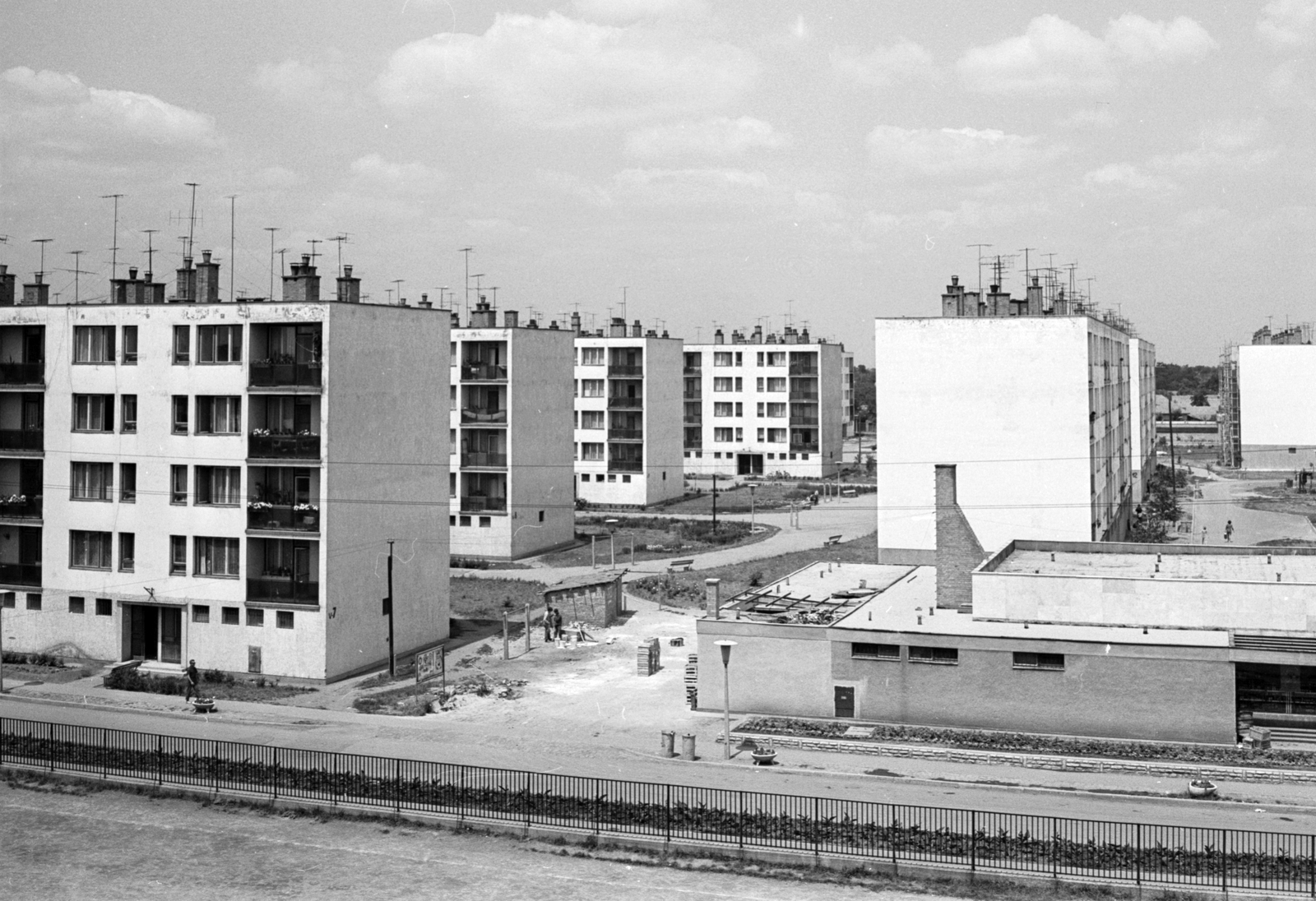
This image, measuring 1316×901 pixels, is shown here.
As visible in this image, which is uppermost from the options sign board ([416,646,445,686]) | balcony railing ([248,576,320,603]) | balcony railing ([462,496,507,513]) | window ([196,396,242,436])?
window ([196,396,242,436])

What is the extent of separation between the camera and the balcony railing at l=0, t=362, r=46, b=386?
47.6 m

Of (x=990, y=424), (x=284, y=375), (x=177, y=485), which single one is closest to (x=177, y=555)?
(x=177, y=485)

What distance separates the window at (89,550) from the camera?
46469 mm

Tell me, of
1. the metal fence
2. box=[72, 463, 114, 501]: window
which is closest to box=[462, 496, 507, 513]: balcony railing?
box=[72, 463, 114, 501]: window

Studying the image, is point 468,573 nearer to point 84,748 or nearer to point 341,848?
point 84,748

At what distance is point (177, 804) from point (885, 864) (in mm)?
16024

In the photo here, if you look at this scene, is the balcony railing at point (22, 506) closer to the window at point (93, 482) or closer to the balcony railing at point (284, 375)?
the window at point (93, 482)

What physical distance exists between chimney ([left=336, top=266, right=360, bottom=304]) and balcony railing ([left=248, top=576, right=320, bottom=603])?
10.6 metres

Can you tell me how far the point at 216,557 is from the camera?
4456 centimetres

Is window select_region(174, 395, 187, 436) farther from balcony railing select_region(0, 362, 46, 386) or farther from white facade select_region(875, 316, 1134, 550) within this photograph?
white facade select_region(875, 316, 1134, 550)

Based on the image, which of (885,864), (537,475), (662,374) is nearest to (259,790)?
(885,864)

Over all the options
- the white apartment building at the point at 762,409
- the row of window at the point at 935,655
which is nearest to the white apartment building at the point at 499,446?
the row of window at the point at 935,655

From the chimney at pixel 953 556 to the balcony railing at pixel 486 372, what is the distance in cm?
3771

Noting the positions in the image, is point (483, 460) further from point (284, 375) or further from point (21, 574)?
point (284, 375)
